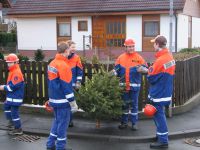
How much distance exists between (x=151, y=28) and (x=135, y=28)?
111 cm

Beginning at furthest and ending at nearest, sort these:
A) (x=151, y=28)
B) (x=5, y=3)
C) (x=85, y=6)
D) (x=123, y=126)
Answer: (x=85, y=6) < (x=151, y=28) < (x=5, y=3) < (x=123, y=126)

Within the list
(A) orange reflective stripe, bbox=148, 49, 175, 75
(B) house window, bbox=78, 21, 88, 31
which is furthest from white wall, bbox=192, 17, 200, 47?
(A) orange reflective stripe, bbox=148, 49, 175, 75

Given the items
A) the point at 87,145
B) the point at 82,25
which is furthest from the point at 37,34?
the point at 87,145

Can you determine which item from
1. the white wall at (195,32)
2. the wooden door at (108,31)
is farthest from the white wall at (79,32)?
the white wall at (195,32)

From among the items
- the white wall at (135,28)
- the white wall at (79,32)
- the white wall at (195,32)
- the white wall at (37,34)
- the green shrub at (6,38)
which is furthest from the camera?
the green shrub at (6,38)

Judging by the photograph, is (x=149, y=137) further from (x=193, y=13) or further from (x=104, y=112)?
(x=193, y=13)

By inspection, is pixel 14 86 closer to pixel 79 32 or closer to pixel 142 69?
pixel 142 69

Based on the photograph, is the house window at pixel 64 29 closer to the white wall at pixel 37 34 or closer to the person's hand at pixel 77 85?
the white wall at pixel 37 34

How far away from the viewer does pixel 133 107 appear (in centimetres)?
851

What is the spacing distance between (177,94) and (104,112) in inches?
102

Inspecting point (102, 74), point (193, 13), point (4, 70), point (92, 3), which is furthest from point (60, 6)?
point (102, 74)

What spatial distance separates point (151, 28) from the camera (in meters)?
27.9

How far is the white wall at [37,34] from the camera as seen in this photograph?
101ft

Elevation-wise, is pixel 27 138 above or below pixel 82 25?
below
